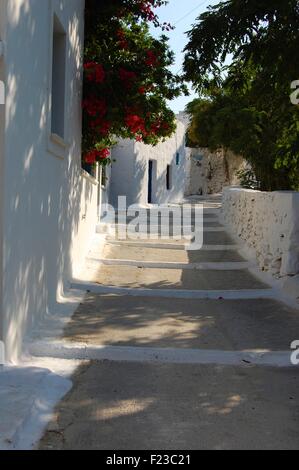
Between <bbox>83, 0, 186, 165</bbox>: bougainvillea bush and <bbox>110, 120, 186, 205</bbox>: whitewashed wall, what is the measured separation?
10947 mm

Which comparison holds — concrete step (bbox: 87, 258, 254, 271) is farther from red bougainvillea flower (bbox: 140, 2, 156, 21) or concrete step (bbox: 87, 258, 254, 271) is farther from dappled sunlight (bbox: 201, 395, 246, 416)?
dappled sunlight (bbox: 201, 395, 246, 416)

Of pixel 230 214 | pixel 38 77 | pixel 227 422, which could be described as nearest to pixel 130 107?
pixel 38 77

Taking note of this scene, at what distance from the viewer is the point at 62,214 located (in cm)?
701

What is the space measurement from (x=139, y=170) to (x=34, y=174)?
15996 millimetres

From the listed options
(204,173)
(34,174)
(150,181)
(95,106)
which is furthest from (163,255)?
(204,173)

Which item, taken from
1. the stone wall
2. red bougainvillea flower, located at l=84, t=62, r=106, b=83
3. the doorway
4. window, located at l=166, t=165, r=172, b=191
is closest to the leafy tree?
red bougainvillea flower, located at l=84, t=62, r=106, b=83

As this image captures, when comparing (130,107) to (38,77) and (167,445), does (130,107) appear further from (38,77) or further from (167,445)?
(167,445)

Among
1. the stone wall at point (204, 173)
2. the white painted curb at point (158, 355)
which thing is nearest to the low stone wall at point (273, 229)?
the white painted curb at point (158, 355)

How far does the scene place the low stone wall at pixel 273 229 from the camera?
7695mm

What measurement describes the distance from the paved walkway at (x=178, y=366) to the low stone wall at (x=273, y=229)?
0.50 meters

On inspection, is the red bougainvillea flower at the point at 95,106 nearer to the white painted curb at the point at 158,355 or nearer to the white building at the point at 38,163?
the white building at the point at 38,163

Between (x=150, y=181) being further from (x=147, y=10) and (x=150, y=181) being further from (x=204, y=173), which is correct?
(x=147, y=10)

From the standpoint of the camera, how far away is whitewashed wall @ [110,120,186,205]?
808 inches
